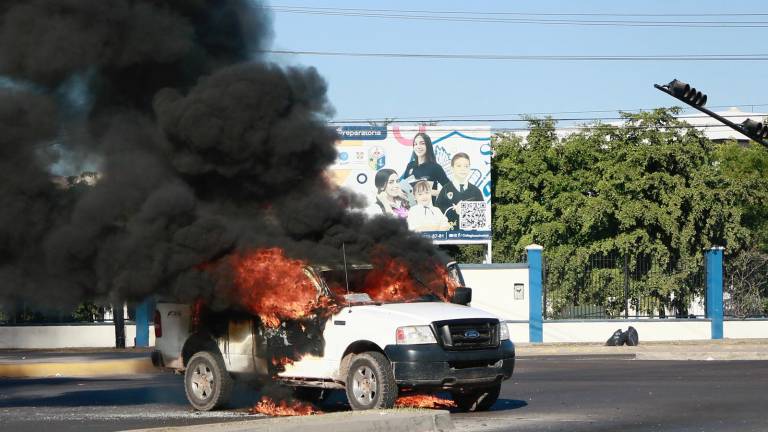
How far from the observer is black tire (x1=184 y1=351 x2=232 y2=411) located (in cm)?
1371

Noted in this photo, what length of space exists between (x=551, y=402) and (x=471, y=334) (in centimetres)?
245

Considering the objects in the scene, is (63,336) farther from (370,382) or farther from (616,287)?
(370,382)

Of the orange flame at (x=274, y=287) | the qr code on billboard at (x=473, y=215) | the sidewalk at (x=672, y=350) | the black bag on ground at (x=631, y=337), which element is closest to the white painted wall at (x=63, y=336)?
the sidewalk at (x=672, y=350)

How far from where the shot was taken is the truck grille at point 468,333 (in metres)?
12.6

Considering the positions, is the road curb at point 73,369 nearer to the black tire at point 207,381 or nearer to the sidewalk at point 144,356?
the sidewalk at point 144,356

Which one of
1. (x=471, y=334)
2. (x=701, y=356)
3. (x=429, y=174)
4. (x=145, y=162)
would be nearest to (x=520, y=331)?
(x=429, y=174)

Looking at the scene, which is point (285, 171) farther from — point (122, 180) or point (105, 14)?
point (105, 14)

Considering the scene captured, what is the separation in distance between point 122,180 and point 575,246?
2946 cm

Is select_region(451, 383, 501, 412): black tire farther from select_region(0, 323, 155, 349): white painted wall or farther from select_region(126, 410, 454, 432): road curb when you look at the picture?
select_region(0, 323, 155, 349): white painted wall

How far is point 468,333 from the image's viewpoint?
12.8 metres

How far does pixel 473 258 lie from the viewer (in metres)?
44.3

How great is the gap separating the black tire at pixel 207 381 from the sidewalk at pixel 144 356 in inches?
279

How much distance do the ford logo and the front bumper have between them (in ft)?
0.54

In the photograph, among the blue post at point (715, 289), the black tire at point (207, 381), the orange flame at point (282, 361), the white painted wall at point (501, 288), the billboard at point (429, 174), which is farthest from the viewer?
the billboard at point (429, 174)
